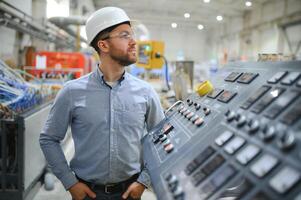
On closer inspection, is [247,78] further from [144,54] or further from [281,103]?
[144,54]

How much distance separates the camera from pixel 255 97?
87 centimetres

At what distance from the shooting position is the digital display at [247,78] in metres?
1.00

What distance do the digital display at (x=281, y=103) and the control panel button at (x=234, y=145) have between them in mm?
91

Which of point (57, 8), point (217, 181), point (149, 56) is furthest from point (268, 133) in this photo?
point (57, 8)

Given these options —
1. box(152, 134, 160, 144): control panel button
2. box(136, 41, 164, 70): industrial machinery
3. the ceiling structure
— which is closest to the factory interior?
box(152, 134, 160, 144): control panel button

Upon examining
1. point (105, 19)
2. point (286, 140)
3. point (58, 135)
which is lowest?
point (58, 135)

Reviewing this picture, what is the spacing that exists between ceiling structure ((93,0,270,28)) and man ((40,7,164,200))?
391 inches

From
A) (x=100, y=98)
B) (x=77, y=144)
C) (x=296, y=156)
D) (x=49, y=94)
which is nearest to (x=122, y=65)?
(x=100, y=98)

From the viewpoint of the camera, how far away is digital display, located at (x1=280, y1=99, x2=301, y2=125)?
671 mm

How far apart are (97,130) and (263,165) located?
0.92 m

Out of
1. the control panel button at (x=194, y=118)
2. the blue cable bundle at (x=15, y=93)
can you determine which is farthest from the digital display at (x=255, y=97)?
the blue cable bundle at (x=15, y=93)

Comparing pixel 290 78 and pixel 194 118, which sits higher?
pixel 290 78

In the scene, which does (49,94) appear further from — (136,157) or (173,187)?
(173,187)

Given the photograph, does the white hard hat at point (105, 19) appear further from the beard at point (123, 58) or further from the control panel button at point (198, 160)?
the control panel button at point (198, 160)
